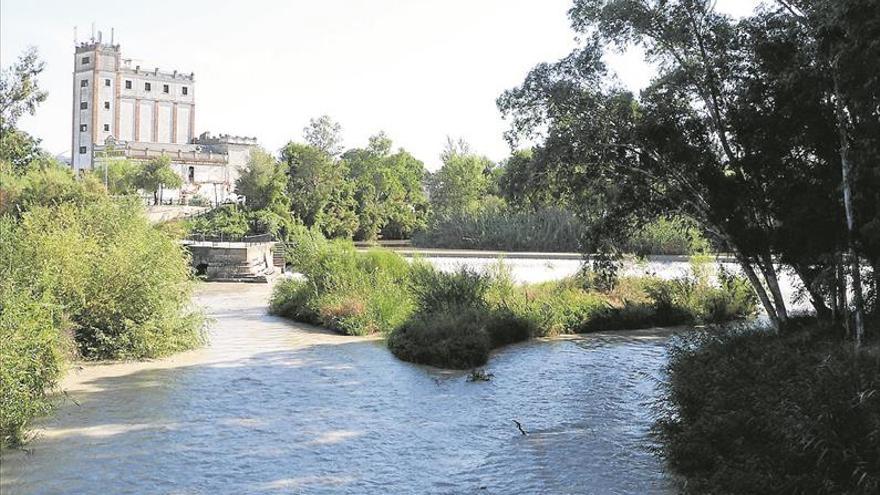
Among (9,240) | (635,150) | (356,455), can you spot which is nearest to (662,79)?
(635,150)

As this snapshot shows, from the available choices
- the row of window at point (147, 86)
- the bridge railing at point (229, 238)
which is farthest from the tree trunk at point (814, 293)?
the row of window at point (147, 86)

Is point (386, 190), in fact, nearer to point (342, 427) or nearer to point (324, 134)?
point (324, 134)

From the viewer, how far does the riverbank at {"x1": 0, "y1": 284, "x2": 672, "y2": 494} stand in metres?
7.27

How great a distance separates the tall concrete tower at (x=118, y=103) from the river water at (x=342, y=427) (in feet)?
291

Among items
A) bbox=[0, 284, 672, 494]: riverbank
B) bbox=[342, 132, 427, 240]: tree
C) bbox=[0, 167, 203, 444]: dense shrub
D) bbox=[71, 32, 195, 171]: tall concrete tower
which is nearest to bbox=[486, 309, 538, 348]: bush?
bbox=[0, 284, 672, 494]: riverbank

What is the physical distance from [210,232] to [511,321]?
24.0 m

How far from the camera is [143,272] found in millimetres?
13148

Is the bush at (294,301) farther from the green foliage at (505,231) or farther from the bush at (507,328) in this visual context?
the green foliage at (505,231)

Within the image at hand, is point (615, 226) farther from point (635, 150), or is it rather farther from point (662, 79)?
point (662, 79)

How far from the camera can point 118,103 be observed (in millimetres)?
95875

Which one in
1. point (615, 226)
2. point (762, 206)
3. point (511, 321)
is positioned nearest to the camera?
point (762, 206)

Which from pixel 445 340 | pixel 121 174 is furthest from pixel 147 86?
pixel 445 340

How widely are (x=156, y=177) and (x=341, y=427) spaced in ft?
182

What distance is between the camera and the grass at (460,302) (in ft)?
48.1
